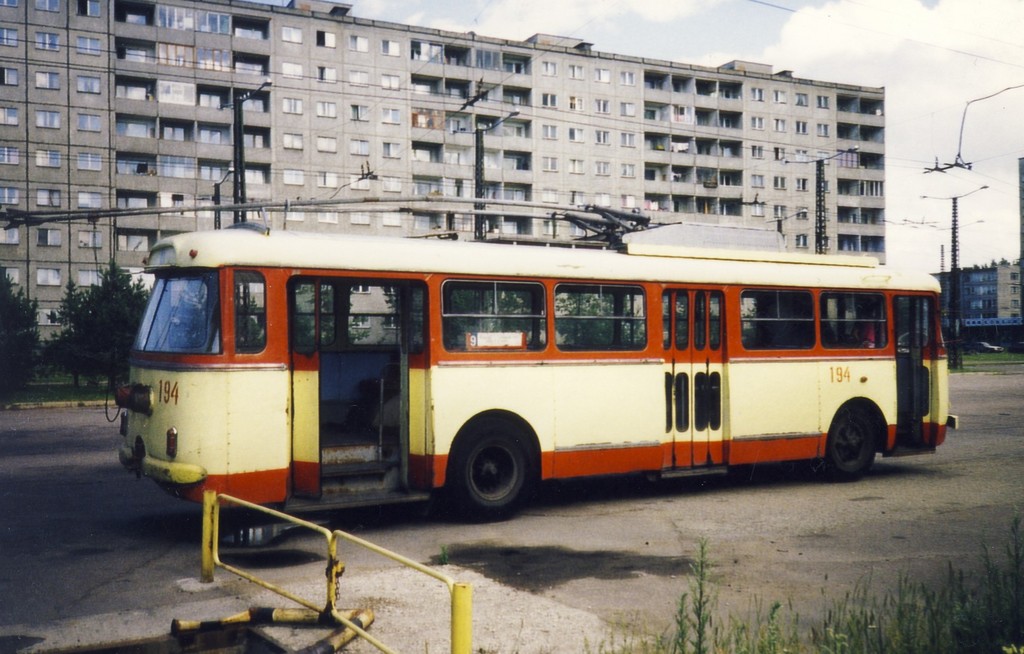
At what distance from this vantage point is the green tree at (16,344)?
3816 cm

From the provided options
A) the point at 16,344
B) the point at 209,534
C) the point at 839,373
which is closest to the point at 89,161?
the point at 16,344

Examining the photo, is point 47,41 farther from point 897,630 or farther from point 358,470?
point 897,630

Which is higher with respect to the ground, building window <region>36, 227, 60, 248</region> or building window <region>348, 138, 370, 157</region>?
building window <region>348, 138, 370, 157</region>

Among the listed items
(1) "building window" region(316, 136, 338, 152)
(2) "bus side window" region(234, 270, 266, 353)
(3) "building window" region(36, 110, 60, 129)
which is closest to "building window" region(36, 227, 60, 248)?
(3) "building window" region(36, 110, 60, 129)

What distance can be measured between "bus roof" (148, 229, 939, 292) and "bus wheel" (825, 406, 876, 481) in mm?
1783

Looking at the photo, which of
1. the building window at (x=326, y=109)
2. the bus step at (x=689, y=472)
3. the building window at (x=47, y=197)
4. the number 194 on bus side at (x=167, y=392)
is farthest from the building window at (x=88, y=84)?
the bus step at (x=689, y=472)

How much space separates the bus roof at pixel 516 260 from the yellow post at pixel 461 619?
5.62 meters

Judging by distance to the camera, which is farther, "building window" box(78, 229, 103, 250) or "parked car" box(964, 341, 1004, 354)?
"parked car" box(964, 341, 1004, 354)

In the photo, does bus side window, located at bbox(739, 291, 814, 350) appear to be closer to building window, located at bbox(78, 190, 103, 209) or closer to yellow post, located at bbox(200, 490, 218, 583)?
yellow post, located at bbox(200, 490, 218, 583)

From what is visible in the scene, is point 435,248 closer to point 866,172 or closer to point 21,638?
point 21,638

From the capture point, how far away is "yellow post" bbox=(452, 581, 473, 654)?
14.3 feet

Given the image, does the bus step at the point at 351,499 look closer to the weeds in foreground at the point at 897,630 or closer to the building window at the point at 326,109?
the weeds in foreground at the point at 897,630

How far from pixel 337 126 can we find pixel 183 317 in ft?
204

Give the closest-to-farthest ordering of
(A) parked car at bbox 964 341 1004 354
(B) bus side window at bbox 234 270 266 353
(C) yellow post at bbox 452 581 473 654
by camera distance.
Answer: (C) yellow post at bbox 452 581 473 654 < (B) bus side window at bbox 234 270 266 353 < (A) parked car at bbox 964 341 1004 354
